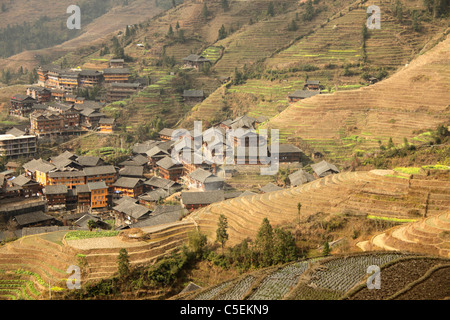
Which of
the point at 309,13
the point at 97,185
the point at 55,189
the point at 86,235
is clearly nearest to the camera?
the point at 86,235

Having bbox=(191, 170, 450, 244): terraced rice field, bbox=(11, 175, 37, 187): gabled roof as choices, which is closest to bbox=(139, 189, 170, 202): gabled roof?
bbox=(11, 175, 37, 187): gabled roof

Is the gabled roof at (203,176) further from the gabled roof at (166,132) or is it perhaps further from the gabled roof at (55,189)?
the gabled roof at (166,132)

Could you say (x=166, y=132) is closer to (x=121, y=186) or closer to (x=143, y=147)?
(x=143, y=147)

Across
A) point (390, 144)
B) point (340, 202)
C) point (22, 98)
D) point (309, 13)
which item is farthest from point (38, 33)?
point (340, 202)

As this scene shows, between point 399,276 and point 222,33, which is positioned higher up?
point 222,33

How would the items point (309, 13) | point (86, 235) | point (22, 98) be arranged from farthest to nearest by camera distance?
1. point (309, 13)
2. point (22, 98)
3. point (86, 235)

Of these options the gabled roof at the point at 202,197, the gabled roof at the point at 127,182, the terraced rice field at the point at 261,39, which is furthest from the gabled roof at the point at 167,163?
the terraced rice field at the point at 261,39
